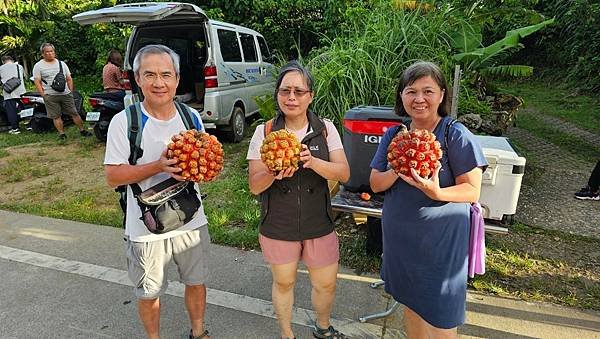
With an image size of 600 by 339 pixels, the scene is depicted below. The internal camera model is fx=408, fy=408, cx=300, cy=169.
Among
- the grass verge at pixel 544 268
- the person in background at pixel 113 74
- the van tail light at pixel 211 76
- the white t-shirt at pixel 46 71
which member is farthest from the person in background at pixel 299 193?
the white t-shirt at pixel 46 71

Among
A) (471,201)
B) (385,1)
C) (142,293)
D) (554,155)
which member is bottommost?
(554,155)

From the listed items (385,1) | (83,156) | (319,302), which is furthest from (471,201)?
(83,156)

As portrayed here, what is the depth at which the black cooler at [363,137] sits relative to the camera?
10.8 ft

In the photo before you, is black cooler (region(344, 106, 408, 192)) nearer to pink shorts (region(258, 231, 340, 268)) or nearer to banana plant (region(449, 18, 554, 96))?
pink shorts (region(258, 231, 340, 268))

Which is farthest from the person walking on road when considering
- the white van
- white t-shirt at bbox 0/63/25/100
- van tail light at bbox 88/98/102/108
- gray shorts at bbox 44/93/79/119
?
the white van

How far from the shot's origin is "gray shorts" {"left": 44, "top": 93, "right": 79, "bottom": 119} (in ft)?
28.9

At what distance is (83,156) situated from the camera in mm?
7797

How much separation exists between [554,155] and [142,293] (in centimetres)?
734

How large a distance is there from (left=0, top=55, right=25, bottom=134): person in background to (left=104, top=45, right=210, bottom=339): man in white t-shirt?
9.80 m

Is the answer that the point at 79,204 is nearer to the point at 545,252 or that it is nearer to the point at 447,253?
the point at 447,253

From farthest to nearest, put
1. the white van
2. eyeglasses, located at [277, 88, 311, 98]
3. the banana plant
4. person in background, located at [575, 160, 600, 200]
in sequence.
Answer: the white van
the banana plant
person in background, located at [575, 160, 600, 200]
eyeglasses, located at [277, 88, 311, 98]

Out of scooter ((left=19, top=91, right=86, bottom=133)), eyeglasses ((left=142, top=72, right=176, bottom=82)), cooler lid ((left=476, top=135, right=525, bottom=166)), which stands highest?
eyeglasses ((left=142, top=72, right=176, bottom=82))

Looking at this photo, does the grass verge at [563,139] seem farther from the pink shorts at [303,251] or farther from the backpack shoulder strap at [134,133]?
the backpack shoulder strap at [134,133]

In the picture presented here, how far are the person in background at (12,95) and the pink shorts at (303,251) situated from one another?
10.3m
